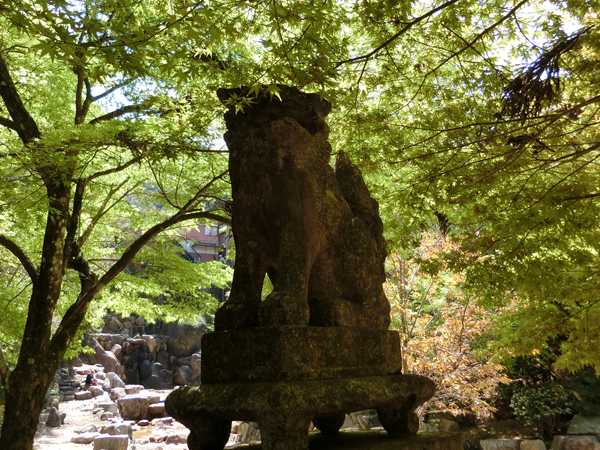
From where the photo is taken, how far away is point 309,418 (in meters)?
2.07

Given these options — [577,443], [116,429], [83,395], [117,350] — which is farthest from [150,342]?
[577,443]

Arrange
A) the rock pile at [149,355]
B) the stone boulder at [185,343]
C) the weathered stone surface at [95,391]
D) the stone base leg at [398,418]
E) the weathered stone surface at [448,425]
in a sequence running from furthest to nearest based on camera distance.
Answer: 1. the stone boulder at [185,343]
2. the rock pile at [149,355]
3. the weathered stone surface at [95,391]
4. the weathered stone surface at [448,425]
5. the stone base leg at [398,418]

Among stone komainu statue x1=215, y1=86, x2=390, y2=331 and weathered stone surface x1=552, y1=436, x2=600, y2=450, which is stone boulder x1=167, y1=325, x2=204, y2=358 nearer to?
weathered stone surface x1=552, y1=436, x2=600, y2=450

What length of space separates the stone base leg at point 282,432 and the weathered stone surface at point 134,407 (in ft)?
57.9

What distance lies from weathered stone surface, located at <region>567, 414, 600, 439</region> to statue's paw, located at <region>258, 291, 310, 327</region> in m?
13.3

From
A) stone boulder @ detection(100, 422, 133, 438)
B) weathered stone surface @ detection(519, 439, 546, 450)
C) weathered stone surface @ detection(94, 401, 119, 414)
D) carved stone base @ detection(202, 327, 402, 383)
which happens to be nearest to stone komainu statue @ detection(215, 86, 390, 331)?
carved stone base @ detection(202, 327, 402, 383)

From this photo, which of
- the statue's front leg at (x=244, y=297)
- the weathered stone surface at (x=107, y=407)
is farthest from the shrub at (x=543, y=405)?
the weathered stone surface at (x=107, y=407)

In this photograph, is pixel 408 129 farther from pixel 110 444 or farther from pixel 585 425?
pixel 585 425

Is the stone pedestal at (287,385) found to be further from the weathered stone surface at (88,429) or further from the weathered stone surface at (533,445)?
the weathered stone surface at (88,429)

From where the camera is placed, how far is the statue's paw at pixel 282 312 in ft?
7.56

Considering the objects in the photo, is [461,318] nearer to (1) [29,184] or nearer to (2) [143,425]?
(1) [29,184]

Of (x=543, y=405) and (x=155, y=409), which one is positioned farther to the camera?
(x=155, y=409)

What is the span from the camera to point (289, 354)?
2.19m

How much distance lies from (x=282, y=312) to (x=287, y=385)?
1.28 feet
